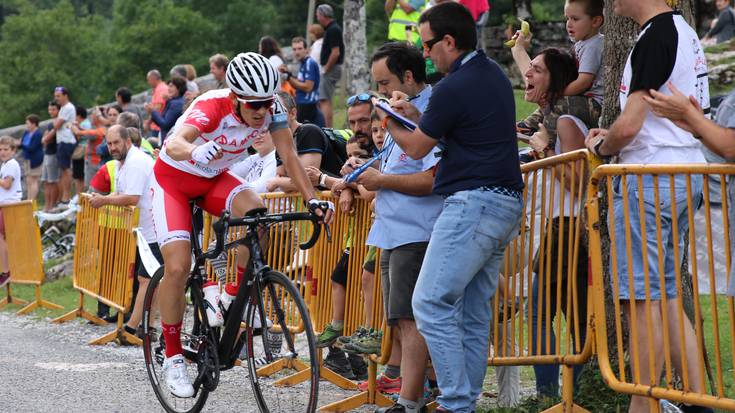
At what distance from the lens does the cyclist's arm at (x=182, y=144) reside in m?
6.32

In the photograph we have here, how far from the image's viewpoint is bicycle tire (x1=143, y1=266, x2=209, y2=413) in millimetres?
7035

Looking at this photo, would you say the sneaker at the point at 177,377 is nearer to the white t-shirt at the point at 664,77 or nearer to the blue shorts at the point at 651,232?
the blue shorts at the point at 651,232

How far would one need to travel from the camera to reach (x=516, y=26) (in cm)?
2125

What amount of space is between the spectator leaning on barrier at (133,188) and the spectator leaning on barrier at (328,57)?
219 inches

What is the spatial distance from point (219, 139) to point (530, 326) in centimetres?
229

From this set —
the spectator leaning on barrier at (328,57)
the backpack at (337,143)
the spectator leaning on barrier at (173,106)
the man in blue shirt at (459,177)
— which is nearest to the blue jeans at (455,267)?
the man in blue shirt at (459,177)

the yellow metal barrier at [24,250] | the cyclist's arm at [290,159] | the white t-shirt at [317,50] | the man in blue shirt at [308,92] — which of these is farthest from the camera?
the white t-shirt at [317,50]

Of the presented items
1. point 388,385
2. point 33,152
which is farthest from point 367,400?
point 33,152

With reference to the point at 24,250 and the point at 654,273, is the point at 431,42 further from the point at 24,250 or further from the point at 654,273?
the point at 24,250

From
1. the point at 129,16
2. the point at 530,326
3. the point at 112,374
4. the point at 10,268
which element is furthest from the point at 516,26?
Result: the point at 129,16

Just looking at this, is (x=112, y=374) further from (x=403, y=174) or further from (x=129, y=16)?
(x=129, y=16)

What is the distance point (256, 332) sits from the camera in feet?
20.9

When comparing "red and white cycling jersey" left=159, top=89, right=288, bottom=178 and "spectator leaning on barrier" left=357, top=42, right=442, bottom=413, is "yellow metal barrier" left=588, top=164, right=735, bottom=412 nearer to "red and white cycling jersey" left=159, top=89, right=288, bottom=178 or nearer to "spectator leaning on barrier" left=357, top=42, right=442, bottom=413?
"spectator leaning on barrier" left=357, top=42, right=442, bottom=413

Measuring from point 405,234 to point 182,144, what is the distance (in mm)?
1450
